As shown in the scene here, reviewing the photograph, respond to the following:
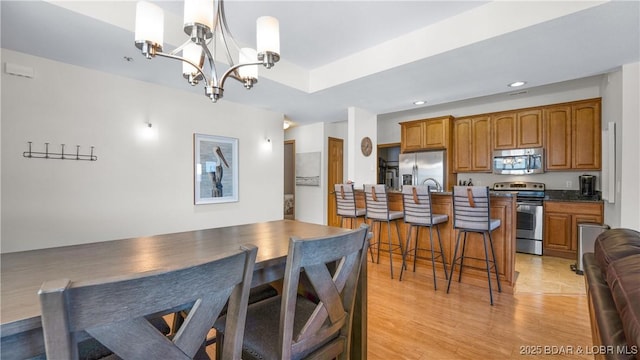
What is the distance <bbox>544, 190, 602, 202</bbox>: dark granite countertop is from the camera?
4008 millimetres

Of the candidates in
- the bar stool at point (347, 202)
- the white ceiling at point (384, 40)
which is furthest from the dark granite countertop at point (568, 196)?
the bar stool at point (347, 202)

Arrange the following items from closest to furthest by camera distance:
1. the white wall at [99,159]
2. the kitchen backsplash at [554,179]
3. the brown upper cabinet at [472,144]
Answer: the white wall at [99,159]
the kitchen backsplash at [554,179]
the brown upper cabinet at [472,144]

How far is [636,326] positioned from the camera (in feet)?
2.10

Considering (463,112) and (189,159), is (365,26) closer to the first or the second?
(189,159)

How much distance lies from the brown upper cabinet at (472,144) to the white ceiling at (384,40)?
4.50 ft

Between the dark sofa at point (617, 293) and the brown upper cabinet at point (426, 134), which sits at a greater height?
the brown upper cabinet at point (426, 134)

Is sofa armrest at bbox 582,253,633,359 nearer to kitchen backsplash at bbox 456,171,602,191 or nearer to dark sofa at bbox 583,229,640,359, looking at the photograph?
dark sofa at bbox 583,229,640,359

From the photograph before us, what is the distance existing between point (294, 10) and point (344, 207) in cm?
239

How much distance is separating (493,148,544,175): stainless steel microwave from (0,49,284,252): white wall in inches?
180

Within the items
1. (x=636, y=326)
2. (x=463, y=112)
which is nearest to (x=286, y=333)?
(x=636, y=326)

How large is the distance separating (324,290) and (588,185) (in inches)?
197

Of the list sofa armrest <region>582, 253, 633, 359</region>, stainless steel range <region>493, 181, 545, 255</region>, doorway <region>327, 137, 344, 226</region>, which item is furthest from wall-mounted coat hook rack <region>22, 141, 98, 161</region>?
stainless steel range <region>493, 181, 545, 255</region>

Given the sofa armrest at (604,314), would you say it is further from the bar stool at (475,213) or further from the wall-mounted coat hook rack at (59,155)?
the wall-mounted coat hook rack at (59,155)

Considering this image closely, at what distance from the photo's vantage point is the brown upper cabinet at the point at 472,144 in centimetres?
501
